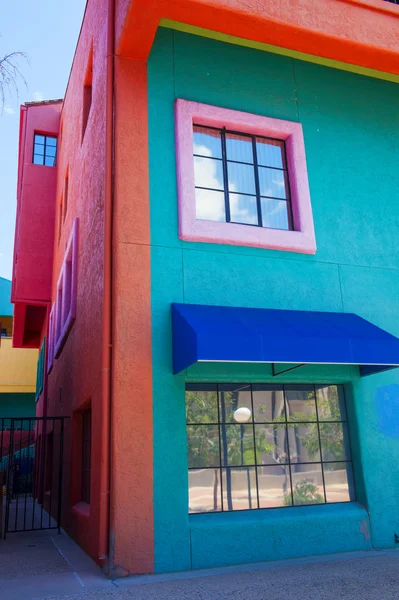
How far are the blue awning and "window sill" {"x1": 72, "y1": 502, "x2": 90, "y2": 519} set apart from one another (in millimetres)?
2853

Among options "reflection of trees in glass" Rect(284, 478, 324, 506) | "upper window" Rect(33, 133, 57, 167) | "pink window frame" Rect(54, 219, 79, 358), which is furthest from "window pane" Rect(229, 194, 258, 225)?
"upper window" Rect(33, 133, 57, 167)

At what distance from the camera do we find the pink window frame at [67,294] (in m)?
10.6

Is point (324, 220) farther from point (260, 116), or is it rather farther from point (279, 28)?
point (279, 28)

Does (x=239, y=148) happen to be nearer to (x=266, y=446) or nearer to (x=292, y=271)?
(x=292, y=271)

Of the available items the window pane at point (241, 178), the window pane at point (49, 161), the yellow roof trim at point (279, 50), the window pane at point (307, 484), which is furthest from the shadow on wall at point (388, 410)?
the window pane at point (49, 161)

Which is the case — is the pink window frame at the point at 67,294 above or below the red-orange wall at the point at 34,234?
below

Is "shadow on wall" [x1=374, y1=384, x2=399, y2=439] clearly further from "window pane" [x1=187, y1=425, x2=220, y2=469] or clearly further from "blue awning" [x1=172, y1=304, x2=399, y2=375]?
"window pane" [x1=187, y1=425, x2=220, y2=469]

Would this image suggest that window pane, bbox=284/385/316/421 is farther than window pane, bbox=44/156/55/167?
No

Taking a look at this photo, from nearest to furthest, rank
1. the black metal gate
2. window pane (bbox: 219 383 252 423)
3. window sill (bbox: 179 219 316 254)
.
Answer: window pane (bbox: 219 383 252 423) < window sill (bbox: 179 219 316 254) < the black metal gate

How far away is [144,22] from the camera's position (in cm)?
750

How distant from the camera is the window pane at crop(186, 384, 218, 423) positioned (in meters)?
7.18

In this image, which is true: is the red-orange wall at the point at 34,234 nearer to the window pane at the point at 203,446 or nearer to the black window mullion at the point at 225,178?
the black window mullion at the point at 225,178

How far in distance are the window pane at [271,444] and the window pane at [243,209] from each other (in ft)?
10.3

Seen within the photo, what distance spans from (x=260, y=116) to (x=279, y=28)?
1308mm
